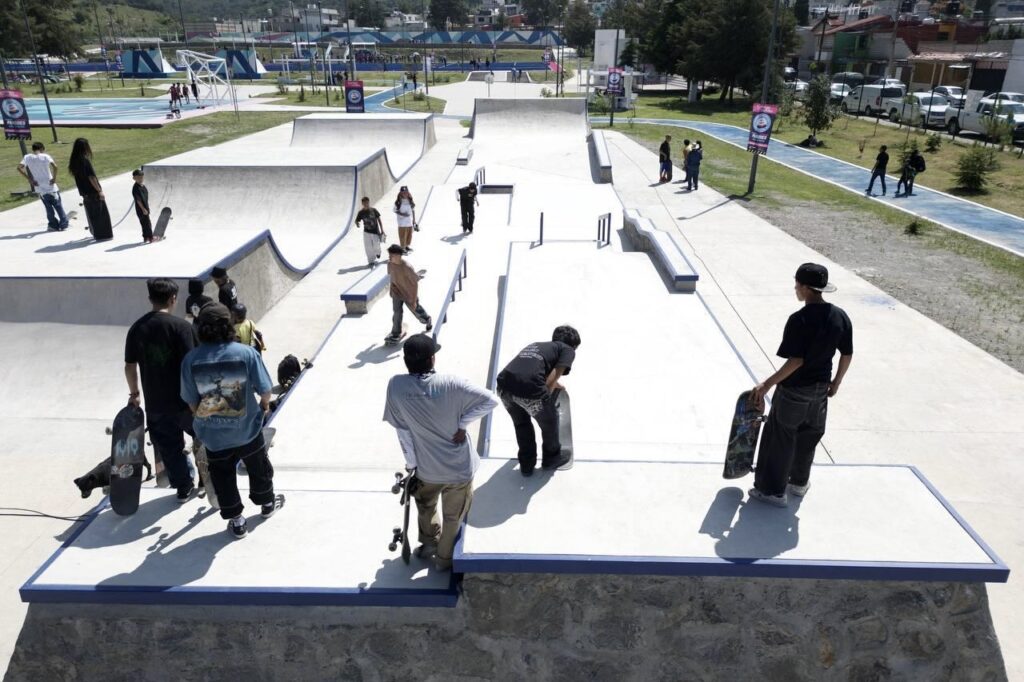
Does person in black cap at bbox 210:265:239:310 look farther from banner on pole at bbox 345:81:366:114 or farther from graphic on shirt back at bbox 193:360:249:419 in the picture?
banner on pole at bbox 345:81:366:114

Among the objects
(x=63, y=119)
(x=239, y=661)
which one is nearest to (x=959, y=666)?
(x=239, y=661)

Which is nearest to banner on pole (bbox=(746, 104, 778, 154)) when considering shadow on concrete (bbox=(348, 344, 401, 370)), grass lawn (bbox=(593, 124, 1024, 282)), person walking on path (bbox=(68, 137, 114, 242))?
grass lawn (bbox=(593, 124, 1024, 282))

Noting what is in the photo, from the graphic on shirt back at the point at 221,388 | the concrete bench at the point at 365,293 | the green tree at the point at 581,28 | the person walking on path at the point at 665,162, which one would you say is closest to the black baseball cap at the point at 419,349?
the graphic on shirt back at the point at 221,388

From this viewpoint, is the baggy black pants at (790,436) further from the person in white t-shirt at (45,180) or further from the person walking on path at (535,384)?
the person in white t-shirt at (45,180)

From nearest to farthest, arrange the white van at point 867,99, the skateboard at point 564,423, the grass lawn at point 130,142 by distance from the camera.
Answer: the skateboard at point 564,423, the grass lawn at point 130,142, the white van at point 867,99

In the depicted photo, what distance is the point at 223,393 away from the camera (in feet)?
13.4

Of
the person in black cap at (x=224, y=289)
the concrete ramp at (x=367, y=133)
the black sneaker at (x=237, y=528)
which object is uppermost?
the concrete ramp at (x=367, y=133)

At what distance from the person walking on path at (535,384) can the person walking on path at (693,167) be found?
17.7 meters

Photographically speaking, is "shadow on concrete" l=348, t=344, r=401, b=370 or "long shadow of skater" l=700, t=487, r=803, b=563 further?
"shadow on concrete" l=348, t=344, r=401, b=370

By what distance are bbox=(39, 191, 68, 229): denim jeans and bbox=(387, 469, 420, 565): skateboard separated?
12342mm

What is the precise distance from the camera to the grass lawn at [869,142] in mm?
21484

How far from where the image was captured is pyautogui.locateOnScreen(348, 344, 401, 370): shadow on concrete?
352 inches

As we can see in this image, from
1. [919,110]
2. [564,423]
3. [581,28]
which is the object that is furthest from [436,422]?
[581,28]

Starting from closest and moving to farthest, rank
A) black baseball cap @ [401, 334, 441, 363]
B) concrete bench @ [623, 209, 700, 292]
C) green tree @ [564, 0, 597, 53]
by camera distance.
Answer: black baseball cap @ [401, 334, 441, 363]
concrete bench @ [623, 209, 700, 292]
green tree @ [564, 0, 597, 53]
